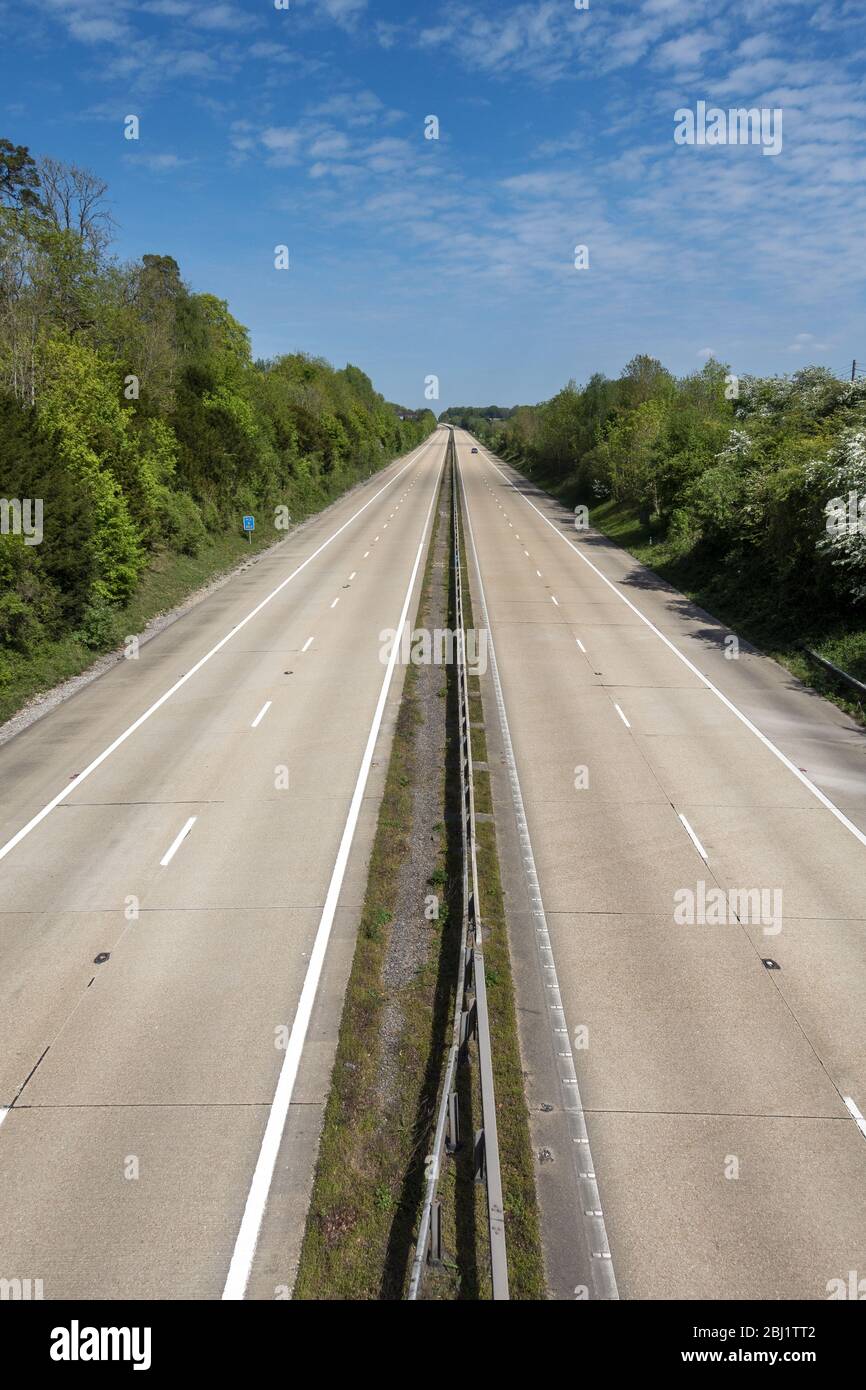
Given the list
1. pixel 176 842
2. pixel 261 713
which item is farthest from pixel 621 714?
pixel 176 842

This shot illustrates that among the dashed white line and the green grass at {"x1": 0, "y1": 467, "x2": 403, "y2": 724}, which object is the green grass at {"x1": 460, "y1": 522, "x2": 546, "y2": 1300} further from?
the green grass at {"x1": 0, "y1": 467, "x2": 403, "y2": 724}

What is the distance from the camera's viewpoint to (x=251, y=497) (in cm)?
5209

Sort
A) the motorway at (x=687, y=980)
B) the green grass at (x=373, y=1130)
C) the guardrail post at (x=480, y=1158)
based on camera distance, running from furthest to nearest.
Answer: the guardrail post at (x=480, y=1158) < the motorway at (x=687, y=980) < the green grass at (x=373, y=1130)

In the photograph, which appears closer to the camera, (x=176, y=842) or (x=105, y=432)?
(x=176, y=842)

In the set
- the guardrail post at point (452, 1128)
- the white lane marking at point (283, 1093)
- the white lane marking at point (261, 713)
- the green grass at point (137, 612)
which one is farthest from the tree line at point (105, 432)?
the guardrail post at point (452, 1128)

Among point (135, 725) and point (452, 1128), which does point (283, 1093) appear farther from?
point (135, 725)

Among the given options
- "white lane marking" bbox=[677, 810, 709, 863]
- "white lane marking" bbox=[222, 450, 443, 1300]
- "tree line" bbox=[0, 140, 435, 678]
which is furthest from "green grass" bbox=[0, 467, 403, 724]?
"white lane marking" bbox=[677, 810, 709, 863]

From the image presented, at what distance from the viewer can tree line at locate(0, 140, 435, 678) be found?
25.8m

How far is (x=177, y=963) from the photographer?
1223 centimetres

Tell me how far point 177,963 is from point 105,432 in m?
26.8

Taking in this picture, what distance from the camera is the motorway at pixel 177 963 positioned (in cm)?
829

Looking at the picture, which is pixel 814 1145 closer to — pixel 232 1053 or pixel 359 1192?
pixel 359 1192

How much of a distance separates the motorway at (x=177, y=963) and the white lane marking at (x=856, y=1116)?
20.4 feet

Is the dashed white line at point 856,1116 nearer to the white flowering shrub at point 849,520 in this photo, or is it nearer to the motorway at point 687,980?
the motorway at point 687,980
